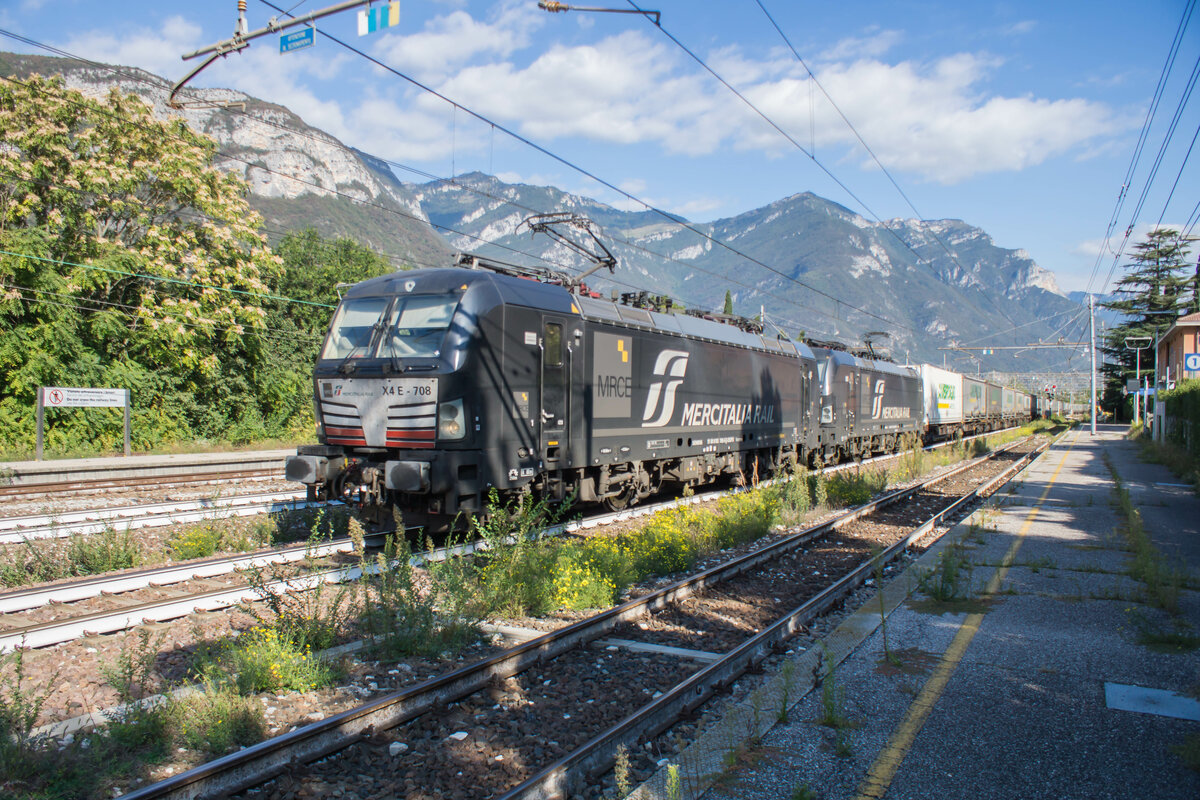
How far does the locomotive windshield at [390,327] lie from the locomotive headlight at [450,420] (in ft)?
2.20

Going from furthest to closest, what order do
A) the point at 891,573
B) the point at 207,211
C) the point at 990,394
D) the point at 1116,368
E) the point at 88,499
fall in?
the point at 1116,368 < the point at 990,394 < the point at 207,211 < the point at 88,499 < the point at 891,573

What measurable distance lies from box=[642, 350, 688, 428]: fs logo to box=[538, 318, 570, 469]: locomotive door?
92.5 inches

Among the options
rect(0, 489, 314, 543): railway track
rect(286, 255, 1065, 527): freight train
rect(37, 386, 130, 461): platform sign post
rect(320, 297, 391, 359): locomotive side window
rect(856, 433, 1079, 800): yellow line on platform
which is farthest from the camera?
rect(37, 386, 130, 461): platform sign post

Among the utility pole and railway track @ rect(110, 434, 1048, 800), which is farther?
the utility pole

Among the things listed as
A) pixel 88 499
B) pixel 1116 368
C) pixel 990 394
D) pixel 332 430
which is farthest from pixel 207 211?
pixel 1116 368

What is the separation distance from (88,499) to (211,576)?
763 cm

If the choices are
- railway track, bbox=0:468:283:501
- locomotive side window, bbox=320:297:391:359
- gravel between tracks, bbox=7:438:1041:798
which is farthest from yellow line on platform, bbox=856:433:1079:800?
railway track, bbox=0:468:283:501

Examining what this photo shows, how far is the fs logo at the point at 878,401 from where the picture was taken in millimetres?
26328

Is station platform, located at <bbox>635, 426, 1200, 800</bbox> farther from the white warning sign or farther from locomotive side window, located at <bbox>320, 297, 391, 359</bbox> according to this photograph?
the white warning sign

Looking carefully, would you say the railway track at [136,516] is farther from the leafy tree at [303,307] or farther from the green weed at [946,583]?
the leafy tree at [303,307]

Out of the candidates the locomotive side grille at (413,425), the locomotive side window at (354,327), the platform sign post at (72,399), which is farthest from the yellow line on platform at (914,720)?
the platform sign post at (72,399)

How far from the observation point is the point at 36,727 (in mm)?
4242

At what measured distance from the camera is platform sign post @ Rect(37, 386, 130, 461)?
1889cm

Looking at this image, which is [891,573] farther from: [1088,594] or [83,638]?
[83,638]
